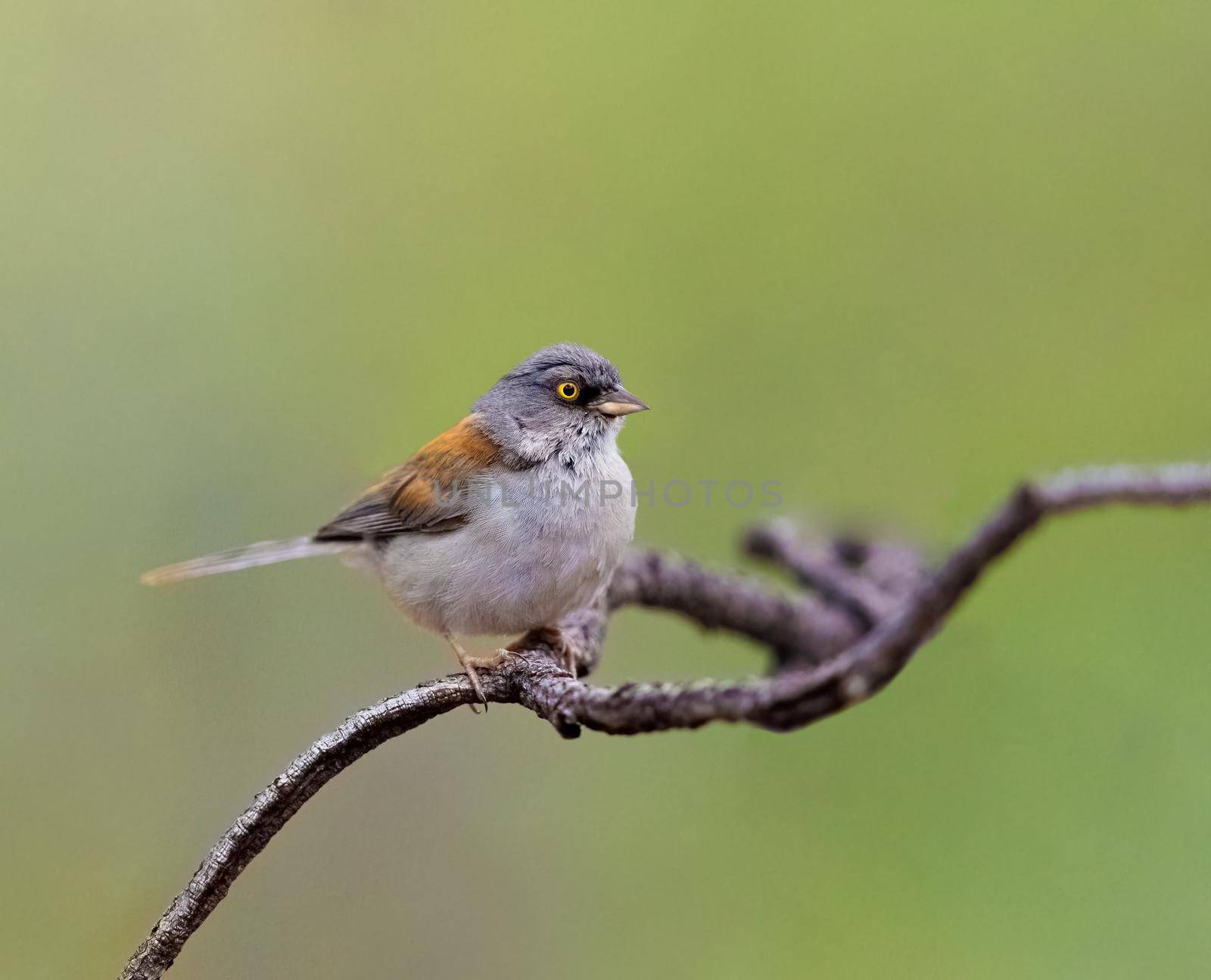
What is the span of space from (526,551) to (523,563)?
0.12ft

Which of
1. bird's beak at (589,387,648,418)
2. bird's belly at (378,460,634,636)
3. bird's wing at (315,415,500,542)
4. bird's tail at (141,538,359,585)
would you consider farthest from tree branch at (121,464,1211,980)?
bird's tail at (141,538,359,585)

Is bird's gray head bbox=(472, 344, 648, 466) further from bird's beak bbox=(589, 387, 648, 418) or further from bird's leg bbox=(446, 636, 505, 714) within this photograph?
bird's leg bbox=(446, 636, 505, 714)

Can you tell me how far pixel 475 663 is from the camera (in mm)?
2588

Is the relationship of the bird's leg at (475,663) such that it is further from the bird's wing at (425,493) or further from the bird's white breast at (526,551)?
the bird's wing at (425,493)

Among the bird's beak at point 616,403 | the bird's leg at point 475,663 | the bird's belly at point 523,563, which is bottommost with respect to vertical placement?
the bird's leg at point 475,663

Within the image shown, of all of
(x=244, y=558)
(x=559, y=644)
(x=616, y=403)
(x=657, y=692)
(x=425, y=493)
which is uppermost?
(x=616, y=403)

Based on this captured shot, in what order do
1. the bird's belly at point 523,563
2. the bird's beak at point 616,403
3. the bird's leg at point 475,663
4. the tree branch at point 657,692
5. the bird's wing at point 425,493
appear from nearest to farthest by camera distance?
1. the tree branch at point 657,692
2. the bird's leg at point 475,663
3. the bird's belly at point 523,563
4. the bird's beak at point 616,403
5. the bird's wing at point 425,493

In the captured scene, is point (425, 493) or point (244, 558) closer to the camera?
point (425, 493)

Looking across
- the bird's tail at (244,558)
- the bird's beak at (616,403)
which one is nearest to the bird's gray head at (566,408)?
the bird's beak at (616,403)

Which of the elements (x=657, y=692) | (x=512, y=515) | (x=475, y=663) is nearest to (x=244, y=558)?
(x=512, y=515)

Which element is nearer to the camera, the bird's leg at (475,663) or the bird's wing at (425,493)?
the bird's leg at (475,663)

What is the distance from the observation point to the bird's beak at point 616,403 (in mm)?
3143

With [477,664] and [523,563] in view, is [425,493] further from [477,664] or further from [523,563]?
[477,664]

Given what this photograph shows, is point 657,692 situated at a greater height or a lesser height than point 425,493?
lesser
